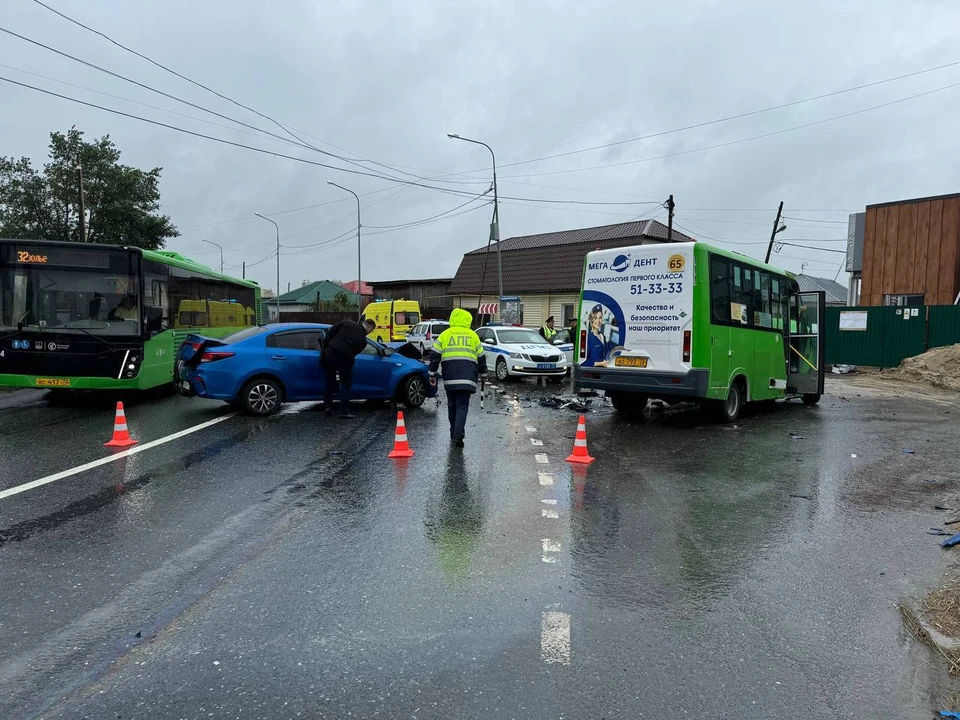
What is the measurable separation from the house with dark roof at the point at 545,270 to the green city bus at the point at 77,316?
24887 mm

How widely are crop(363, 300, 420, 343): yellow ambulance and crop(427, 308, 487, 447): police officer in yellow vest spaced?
72.6ft

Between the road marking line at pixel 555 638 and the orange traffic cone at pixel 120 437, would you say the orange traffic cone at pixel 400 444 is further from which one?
the road marking line at pixel 555 638

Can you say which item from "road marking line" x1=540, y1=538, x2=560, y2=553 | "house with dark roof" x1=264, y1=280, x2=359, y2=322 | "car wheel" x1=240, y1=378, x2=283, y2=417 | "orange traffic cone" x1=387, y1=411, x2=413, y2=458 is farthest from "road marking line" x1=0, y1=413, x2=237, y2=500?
"house with dark roof" x1=264, y1=280, x2=359, y2=322

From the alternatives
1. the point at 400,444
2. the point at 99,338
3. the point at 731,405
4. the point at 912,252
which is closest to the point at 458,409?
the point at 400,444

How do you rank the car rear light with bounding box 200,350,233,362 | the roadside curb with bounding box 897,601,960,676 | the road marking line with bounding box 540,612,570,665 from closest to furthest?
1. the road marking line with bounding box 540,612,570,665
2. the roadside curb with bounding box 897,601,960,676
3. the car rear light with bounding box 200,350,233,362

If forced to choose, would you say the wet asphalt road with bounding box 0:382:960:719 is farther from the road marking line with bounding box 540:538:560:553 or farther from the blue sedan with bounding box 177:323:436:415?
the blue sedan with bounding box 177:323:436:415

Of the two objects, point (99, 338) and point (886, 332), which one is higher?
point (886, 332)

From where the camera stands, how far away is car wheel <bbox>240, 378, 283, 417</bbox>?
11.4 metres

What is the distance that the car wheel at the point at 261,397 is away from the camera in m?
11.4

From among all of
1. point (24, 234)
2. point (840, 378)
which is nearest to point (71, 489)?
point (840, 378)

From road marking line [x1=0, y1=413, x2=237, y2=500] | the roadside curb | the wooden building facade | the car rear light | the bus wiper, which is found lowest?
the roadside curb

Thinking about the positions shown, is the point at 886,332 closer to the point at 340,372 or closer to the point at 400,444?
the point at 340,372

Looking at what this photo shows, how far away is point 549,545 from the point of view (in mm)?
5391

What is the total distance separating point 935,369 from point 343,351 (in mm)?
18749
